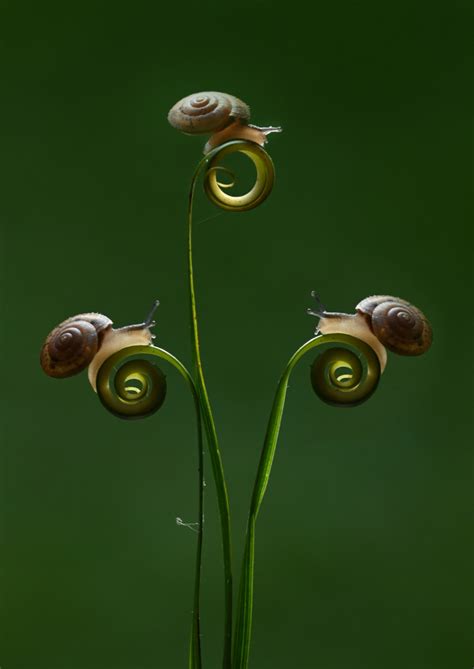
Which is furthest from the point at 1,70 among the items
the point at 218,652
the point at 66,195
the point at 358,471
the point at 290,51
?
the point at 218,652

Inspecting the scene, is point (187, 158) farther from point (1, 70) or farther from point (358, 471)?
point (358, 471)

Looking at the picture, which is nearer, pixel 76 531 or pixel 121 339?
pixel 121 339

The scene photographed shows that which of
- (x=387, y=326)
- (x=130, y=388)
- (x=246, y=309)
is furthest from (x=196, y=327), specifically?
(x=246, y=309)

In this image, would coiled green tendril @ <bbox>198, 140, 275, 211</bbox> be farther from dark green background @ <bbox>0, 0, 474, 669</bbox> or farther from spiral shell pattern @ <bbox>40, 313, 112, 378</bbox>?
dark green background @ <bbox>0, 0, 474, 669</bbox>

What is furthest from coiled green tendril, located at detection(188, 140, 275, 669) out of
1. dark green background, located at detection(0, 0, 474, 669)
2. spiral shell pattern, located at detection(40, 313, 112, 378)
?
dark green background, located at detection(0, 0, 474, 669)

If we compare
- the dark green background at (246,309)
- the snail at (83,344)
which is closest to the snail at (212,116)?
the snail at (83,344)

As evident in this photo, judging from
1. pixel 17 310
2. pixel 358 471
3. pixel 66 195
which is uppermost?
pixel 66 195
